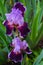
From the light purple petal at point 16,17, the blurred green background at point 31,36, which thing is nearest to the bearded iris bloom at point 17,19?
the light purple petal at point 16,17

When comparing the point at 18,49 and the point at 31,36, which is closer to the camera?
the point at 18,49

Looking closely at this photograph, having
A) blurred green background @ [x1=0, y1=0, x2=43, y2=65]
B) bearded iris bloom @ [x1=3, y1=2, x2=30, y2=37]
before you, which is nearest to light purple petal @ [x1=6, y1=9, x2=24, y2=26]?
bearded iris bloom @ [x1=3, y1=2, x2=30, y2=37]

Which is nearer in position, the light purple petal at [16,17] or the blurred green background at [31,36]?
the light purple petal at [16,17]

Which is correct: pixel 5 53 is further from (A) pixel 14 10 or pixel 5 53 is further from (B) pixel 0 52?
(A) pixel 14 10

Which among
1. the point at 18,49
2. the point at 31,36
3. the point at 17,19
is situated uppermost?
the point at 17,19

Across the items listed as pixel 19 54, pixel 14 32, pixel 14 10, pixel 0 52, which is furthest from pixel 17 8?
pixel 0 52

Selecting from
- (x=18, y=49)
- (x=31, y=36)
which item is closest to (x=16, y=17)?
(x=18, y=49)

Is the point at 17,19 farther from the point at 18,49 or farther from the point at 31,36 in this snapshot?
the point at 31,36

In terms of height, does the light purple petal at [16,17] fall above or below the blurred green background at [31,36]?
above

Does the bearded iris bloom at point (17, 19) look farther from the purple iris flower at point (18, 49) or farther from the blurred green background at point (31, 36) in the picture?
the blurred green background at point (31, 36)
